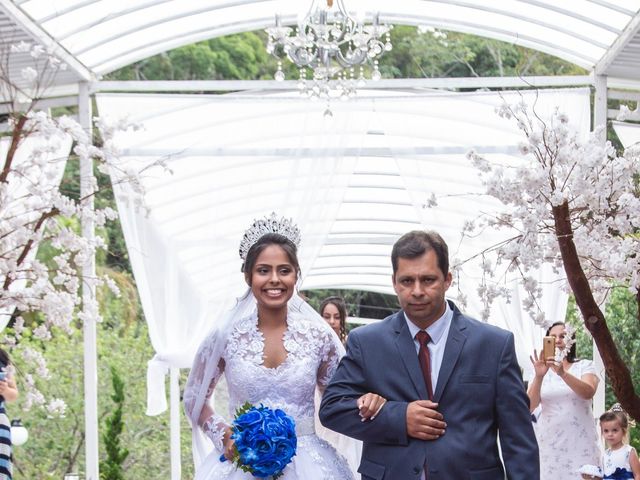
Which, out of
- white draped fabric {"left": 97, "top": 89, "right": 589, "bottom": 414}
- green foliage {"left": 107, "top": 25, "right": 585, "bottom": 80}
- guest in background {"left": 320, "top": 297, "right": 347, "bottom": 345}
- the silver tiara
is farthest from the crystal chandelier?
green foliage {"left": 107, "top": 25, "right": 585, "bottom": 80}

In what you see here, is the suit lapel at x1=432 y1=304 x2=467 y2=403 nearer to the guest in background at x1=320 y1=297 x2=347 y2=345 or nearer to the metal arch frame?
the guest in background at x1=320 y1=297 x2=347 y2=345

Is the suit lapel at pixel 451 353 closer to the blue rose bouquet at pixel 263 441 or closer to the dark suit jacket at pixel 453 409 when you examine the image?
the dark suit jacket at pixel 453 409

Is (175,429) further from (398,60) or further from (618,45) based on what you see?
(398,60)

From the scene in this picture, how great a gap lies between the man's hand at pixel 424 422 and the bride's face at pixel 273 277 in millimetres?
1226

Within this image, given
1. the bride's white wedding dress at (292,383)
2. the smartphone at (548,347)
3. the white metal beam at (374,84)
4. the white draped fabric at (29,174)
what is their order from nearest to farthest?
the bride's white wedding dress at (292,383) → the smartphone at (548,347) → the white draped fabric at (29,174) → the white metal beam at (374,84)

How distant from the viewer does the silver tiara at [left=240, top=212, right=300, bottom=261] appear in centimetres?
530

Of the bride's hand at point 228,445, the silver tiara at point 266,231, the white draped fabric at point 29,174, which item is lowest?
the bride's hand at point 228,445

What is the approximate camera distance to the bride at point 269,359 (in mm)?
5059

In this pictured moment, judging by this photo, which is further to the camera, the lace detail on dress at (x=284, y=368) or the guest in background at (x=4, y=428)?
the guest in background at (x=4, y=428)

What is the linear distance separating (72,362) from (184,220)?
6205 millimetres

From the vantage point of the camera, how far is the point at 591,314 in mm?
4594

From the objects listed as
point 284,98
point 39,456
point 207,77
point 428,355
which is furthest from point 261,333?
point 207,77

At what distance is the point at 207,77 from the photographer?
26.2m

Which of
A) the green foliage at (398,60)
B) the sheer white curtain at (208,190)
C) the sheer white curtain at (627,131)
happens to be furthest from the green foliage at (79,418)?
the green foliage at (398,60)
